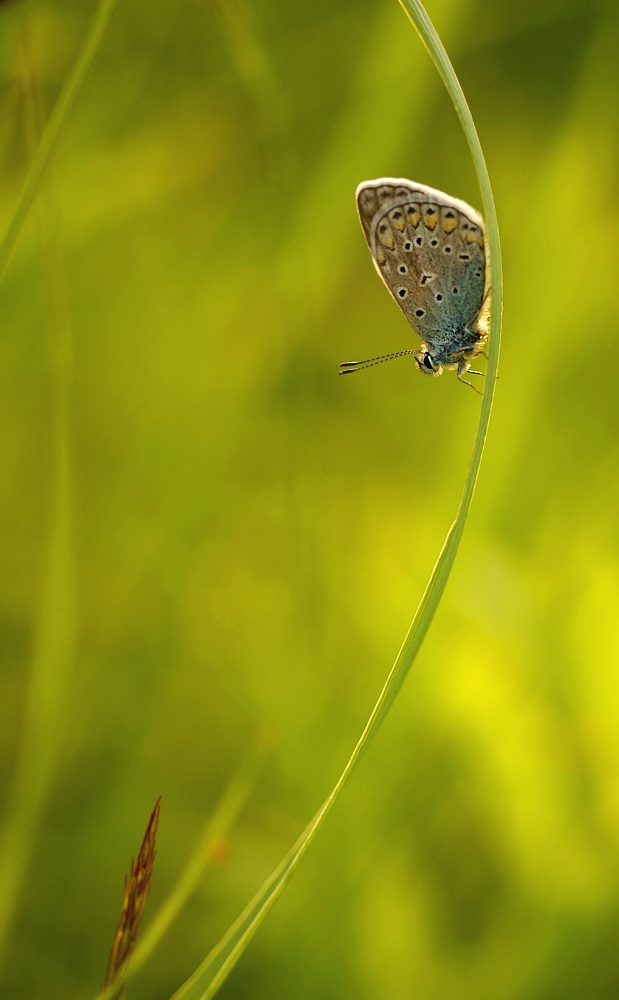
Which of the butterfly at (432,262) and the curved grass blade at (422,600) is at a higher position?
the butterfly at (432,262)

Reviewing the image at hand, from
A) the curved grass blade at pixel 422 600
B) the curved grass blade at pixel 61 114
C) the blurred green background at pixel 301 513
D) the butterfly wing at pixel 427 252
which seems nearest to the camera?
the curved grass blade at pixel 422 600

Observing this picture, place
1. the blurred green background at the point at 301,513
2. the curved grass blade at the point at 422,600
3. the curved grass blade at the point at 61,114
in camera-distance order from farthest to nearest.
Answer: the blurred green background at the point at 301,513, the curved grass blade at the point at 61,114, the curved grass blade at the point at 422,600

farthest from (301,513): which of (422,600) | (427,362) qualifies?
(422,600)

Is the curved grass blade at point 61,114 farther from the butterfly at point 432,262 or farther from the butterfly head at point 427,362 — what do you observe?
the butterfly head at point 427,362

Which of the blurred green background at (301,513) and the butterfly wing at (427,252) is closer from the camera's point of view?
the butterfly wing at (427,252)

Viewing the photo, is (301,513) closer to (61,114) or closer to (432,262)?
(432,262)

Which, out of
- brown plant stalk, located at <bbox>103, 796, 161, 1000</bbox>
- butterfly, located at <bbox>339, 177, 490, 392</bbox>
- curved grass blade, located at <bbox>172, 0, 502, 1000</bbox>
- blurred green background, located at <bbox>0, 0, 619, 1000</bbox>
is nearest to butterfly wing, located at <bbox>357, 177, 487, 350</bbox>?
butterfly, located at <bbox>339, 177, 490, 392</bbox>

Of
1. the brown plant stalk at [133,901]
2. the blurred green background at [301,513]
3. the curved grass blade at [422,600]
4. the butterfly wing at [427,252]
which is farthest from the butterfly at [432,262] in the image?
the brown plant stalk at [133,901]
